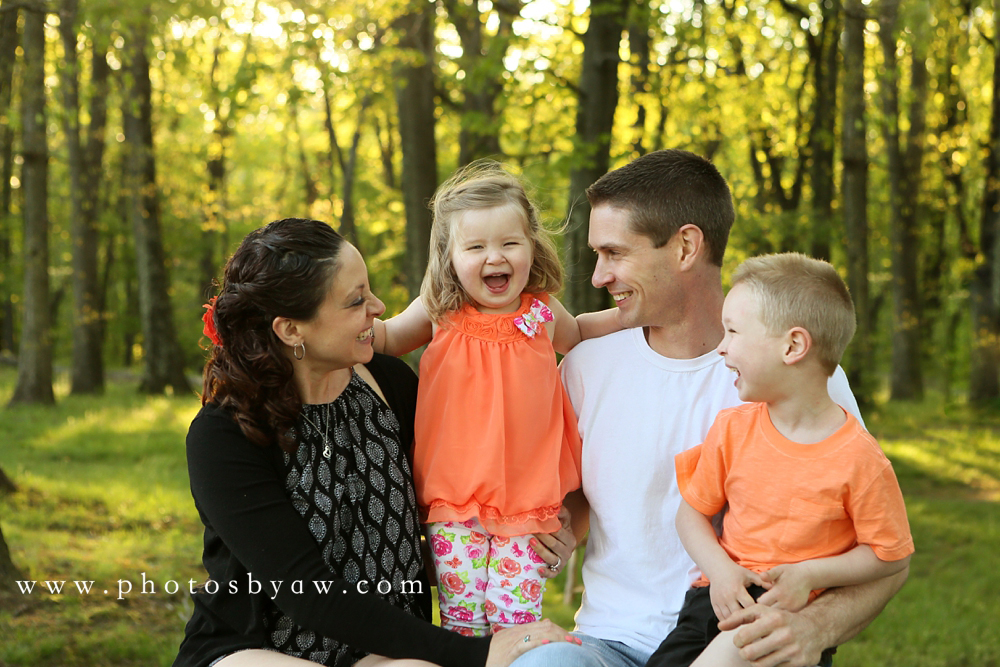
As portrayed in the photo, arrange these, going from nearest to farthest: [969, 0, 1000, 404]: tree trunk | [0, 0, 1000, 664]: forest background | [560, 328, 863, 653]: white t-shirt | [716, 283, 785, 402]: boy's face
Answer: [716, 283, 785, 402]: boy's face → [560, 328, 863, 653]: white t-shirt → [0, 0, 1000, 664]: forest background → [969, 0, 1000, 404]: tree trunk

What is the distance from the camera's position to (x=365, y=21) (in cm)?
946

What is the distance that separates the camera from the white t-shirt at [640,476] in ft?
8.44

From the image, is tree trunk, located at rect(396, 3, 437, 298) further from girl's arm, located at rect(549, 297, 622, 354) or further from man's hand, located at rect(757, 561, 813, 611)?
man's hand, located at rect(757, 561, 813, 611)

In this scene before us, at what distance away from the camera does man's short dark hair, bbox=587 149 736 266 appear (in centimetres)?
277

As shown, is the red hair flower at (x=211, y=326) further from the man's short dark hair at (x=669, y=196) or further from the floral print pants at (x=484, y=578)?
the man's short dark hair at (x=669, y=196)

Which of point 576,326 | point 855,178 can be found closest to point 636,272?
point 576,326

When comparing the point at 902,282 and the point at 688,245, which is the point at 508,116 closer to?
the point at 688,245

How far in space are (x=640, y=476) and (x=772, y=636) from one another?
659mm

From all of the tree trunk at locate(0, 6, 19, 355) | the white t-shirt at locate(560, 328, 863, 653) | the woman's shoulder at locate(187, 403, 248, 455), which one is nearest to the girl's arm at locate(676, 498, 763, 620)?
the white t-shirt at locate(560, 328, 863, 653)

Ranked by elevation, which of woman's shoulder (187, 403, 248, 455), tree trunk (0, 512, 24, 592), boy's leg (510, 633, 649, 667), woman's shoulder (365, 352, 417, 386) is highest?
woman's shoulder (365, 352, 417, 386)

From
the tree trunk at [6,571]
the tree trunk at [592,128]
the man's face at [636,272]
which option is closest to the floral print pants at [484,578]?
the man's face at [636,272]

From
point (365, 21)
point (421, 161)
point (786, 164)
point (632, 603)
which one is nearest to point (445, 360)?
point (632, 603)

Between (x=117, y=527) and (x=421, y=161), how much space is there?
4400 millimetres

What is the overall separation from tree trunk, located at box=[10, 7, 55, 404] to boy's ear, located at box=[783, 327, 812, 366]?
884 cm
